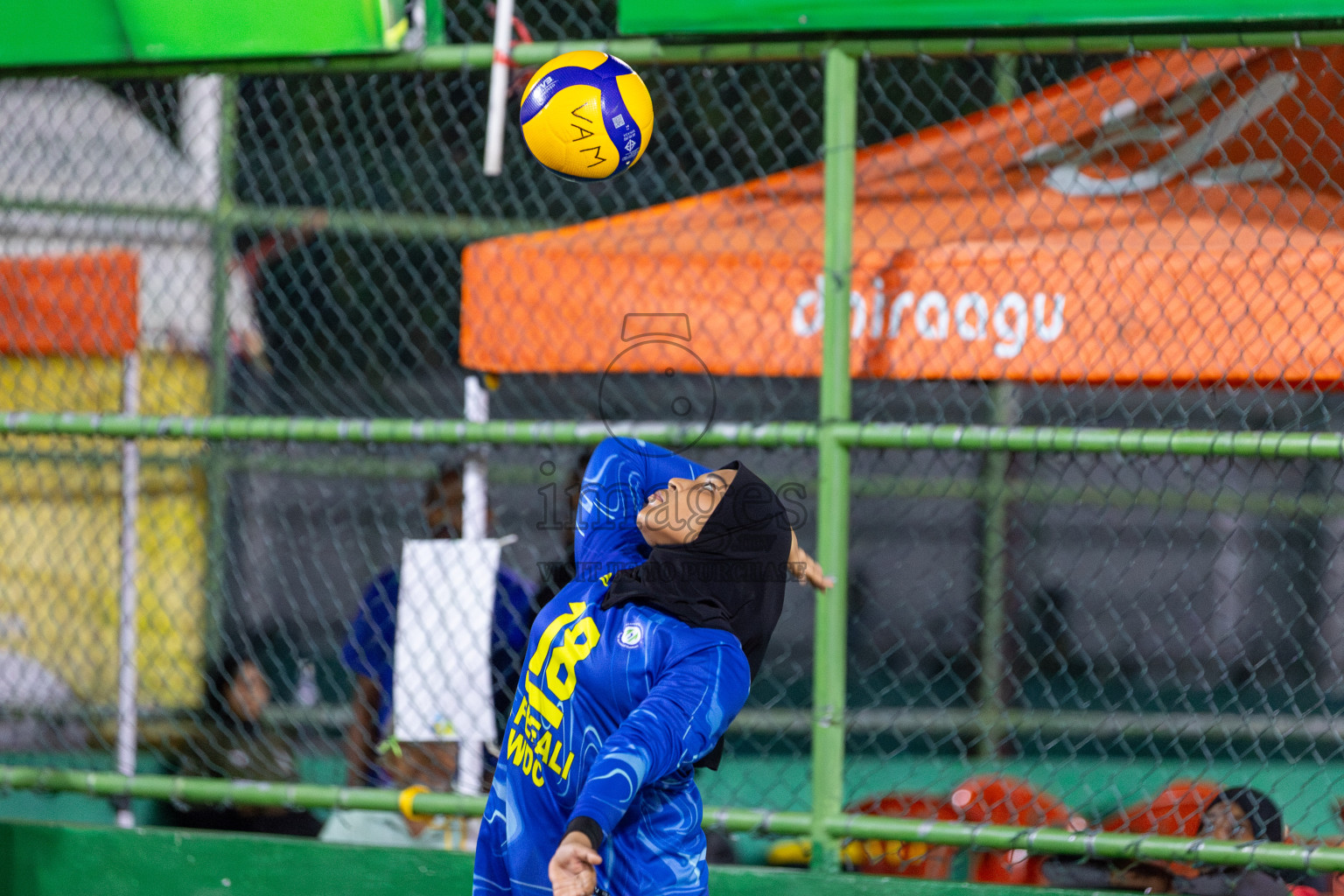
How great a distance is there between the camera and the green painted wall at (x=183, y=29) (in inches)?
163

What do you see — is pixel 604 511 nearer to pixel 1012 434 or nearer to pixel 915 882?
pixel 1012 434

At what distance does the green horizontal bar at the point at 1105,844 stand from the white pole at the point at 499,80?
239 cm

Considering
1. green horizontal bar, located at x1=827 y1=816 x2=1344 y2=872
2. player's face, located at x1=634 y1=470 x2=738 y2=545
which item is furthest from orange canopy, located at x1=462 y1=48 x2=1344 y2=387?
green horizontal bar, located at x1=827 y1=816 x2=1344 y2=872

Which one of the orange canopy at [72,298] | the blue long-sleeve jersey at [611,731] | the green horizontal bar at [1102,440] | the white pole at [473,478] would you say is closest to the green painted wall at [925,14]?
the green horizontal bar at [1102,440]

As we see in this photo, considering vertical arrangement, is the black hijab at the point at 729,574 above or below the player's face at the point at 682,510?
below

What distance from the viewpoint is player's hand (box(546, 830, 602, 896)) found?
90.5 inches

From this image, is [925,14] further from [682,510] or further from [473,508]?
[473,508]

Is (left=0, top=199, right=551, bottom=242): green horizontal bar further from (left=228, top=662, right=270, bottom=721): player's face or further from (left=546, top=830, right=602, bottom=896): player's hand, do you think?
(left=546, top=830, right=602, bottom=896): player's hand

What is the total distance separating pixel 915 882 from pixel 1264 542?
156 inches

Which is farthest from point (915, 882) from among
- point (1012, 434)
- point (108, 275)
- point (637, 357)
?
point (108, 275)

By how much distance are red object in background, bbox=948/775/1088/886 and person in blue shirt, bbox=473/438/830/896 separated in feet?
Answer: 5.56

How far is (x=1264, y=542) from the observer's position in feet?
22.1

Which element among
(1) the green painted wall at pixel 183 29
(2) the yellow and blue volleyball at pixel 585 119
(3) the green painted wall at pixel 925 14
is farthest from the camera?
(1) the green painted wall at pixel 183 29

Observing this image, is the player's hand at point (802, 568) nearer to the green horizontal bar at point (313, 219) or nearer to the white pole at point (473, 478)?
the white pole at point (473, 478)
